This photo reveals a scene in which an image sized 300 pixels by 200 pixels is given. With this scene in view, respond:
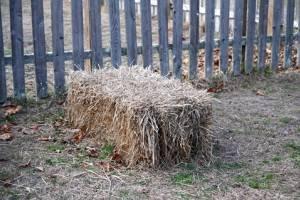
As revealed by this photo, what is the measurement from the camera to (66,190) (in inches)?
160

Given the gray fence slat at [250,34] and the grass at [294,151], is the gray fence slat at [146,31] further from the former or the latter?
the grass at [294,151]

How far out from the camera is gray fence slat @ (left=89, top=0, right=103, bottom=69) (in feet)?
21.1

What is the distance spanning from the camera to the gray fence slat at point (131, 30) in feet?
21.7

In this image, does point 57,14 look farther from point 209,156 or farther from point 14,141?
point 209,156

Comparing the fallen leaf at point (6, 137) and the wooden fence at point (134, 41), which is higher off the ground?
the wooden fence at point (134, 41)

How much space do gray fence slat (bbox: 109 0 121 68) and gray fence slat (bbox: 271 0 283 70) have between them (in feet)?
7.71

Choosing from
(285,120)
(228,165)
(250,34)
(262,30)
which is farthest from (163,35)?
(228,165)

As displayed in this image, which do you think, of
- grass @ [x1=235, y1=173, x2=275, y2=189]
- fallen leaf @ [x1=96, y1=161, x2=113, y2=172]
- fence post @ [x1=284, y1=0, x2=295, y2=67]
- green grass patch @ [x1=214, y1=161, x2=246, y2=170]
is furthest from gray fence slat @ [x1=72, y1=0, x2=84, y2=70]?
fence post @ [x1=284, y1=0, x2=295, y2=67]

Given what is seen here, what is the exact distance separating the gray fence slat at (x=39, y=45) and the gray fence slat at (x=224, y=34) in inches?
94.3

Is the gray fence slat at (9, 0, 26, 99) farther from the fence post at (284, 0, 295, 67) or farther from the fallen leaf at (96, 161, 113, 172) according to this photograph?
the fence post at (284, 0, 295, 67)

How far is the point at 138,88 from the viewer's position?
470cm

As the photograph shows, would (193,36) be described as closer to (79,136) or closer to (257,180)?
(79,136)

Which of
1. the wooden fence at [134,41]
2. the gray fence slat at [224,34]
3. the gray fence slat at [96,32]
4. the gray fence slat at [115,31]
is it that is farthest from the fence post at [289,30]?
the gray fence slat at [96,32]

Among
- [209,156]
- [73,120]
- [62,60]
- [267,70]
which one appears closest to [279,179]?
[209,156]
